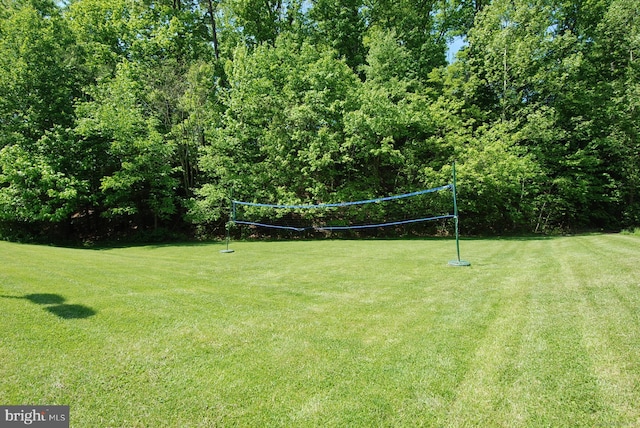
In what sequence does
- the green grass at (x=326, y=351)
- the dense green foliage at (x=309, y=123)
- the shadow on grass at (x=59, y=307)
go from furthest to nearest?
the dense green foliage at (x=309, y=123) → the shadow on grass at (x=59, y=307) → the green grass at (x=326, y=351)

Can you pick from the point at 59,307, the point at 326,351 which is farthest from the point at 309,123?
the point at 326,351

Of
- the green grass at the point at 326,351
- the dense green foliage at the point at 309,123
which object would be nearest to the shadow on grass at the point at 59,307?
the green grass at the point at 326,351

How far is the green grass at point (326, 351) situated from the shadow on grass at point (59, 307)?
1.4 inches

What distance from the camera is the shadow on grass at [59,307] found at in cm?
416

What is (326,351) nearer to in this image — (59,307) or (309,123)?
(59,307)

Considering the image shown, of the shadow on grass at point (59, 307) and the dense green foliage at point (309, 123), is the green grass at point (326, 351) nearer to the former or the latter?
the shadow on grass at point (59, 307)

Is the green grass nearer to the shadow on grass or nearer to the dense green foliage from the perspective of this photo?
the shadow on grass

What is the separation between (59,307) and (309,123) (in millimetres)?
14698

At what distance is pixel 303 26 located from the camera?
23.8m

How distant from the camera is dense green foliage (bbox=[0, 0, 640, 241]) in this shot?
52.5ft

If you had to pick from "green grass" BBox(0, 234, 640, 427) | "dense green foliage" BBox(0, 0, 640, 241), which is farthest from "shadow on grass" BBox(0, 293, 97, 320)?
"dense green foliage" BBox(0, 0, 640, 241)

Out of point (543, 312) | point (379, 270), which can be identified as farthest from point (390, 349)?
point (379, 270)

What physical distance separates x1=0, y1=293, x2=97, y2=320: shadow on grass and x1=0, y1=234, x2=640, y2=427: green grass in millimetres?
36

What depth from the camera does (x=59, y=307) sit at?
4.41 metres
